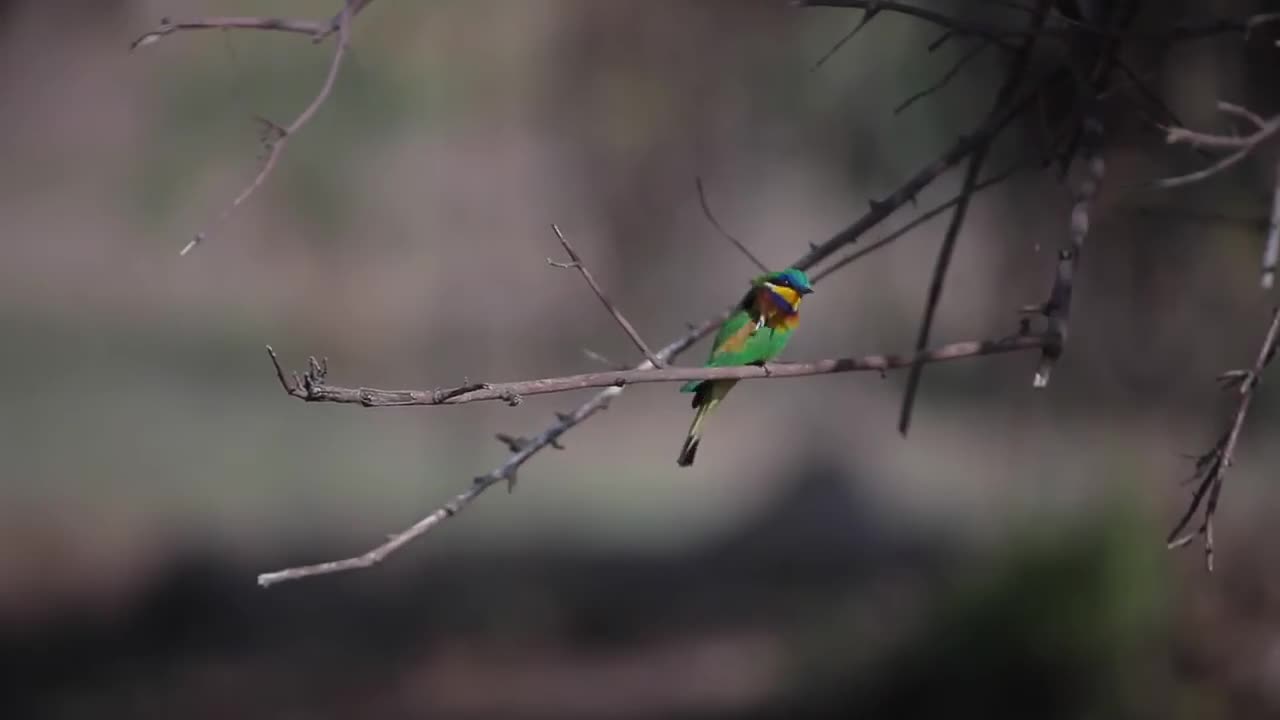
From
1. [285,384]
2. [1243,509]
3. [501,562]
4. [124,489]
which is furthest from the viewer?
[501,562]

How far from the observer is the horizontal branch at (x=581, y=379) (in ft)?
3.15

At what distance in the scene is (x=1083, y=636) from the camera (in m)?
3.02

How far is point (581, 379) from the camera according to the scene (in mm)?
1042

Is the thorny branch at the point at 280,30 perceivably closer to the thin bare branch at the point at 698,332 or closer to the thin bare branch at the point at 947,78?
the thin bare branch at the point at 698,332

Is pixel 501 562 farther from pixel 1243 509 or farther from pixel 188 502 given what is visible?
pixel 1243 509

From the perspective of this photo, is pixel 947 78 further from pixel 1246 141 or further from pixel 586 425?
pixel 586 425

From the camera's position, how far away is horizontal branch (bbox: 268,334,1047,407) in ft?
3.15

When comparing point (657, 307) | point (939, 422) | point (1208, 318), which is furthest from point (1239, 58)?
point (939, 422)

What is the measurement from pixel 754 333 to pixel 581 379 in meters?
0.81

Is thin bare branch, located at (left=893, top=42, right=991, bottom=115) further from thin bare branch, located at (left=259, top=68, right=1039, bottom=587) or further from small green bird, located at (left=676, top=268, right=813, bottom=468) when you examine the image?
small green bird, located at (left=676, top=268, right=813, bottom=468)

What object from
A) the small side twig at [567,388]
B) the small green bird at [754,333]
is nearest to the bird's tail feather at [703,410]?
the small green bird at [754,333]

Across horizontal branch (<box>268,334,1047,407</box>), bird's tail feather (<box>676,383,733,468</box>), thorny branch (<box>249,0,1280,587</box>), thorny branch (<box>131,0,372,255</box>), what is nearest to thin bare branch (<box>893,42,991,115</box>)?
thorny branch (<box>249,0,1280,587</box>)

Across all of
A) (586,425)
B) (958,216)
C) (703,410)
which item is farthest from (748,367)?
(586,425)

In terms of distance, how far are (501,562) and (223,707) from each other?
109cm
